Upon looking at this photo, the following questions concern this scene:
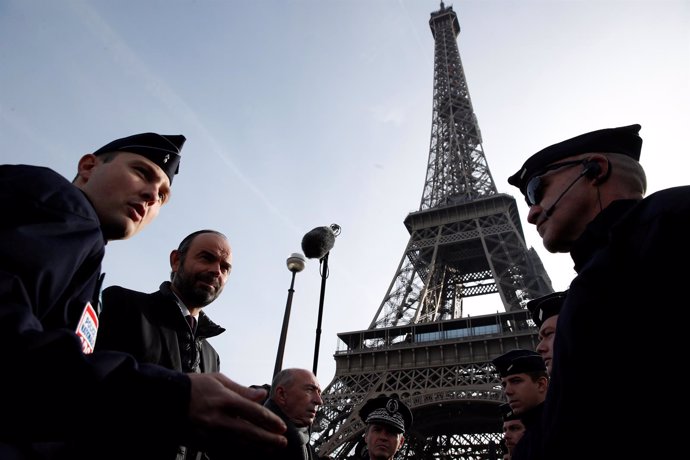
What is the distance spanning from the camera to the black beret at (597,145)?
8.16 feet

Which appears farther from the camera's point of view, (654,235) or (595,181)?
(595,181)

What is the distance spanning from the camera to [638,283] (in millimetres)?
1555

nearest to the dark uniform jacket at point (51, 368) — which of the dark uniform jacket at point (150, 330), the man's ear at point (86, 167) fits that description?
the man's ear at point (86, 167)

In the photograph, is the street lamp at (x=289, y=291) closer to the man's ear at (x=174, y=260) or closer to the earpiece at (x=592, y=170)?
the man's ear at (x=174, y=260)

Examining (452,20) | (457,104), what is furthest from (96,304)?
(452,20)

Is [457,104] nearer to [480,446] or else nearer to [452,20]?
[452,20]

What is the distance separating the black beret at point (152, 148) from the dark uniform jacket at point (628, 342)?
2139 millimetres

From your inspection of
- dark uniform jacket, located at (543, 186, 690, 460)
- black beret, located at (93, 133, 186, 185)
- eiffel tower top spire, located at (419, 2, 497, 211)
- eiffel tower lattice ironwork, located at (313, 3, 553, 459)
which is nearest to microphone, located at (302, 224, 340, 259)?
black beret, located at (93, 133, 186, 185)

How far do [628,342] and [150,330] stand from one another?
2.49 metres

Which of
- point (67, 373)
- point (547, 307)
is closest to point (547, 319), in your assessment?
point (547, 307)

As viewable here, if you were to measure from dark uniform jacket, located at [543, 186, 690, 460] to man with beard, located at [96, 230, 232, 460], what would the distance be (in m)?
2.11

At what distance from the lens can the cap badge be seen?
5504 millimetres

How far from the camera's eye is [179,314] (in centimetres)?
294

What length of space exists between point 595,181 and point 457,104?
1888 inches
